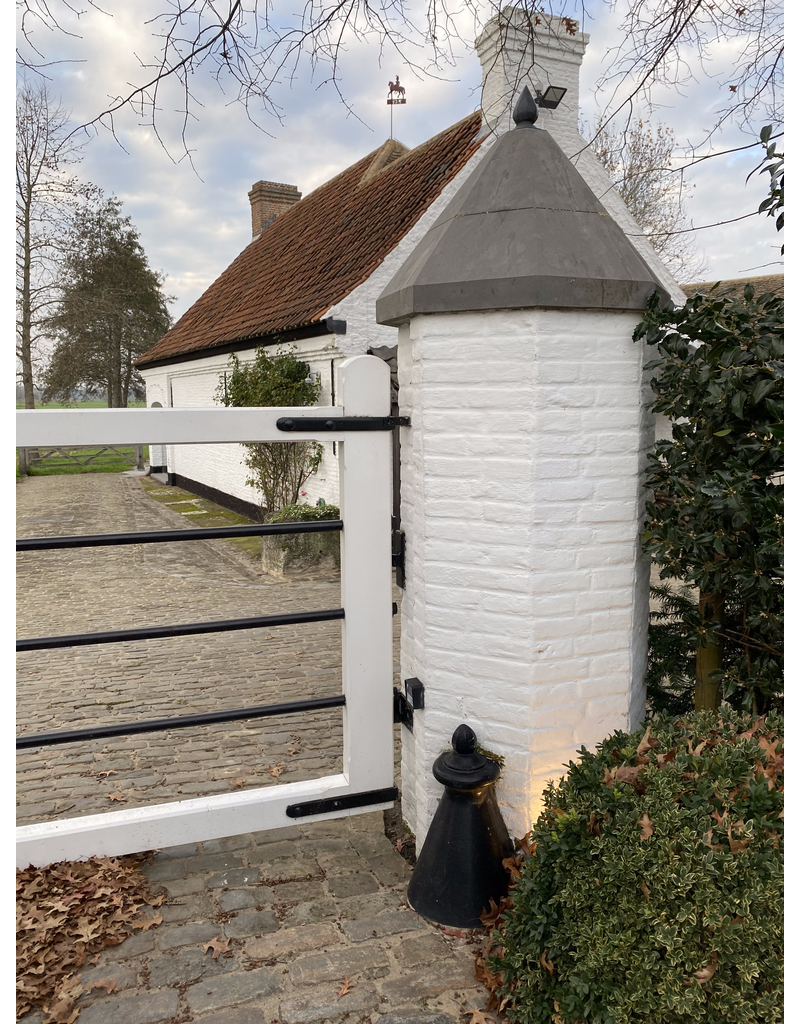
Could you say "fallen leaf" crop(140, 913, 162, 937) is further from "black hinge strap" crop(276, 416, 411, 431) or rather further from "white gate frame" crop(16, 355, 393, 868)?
"black hinge strap" crop(276, 416, 411, 431)

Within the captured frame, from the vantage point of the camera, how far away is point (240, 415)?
2703mm

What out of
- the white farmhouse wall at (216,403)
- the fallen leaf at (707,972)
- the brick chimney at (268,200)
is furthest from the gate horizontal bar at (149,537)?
the brick chimney at (268,200)

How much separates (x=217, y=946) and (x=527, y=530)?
5.46 feet

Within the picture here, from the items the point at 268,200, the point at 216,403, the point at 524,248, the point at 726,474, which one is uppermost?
the point at 268,200

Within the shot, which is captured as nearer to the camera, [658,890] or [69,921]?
[658,890]

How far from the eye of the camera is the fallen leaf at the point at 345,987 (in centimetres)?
218

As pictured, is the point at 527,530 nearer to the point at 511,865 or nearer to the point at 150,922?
the point at 511,865

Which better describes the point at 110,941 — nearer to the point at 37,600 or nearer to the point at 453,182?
the point at 37,600

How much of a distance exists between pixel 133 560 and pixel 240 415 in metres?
8.46

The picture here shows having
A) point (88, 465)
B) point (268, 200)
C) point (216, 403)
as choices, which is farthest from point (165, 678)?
point (88, 465)

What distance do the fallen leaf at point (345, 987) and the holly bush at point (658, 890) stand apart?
16.1 inches

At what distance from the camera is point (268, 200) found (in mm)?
19281
